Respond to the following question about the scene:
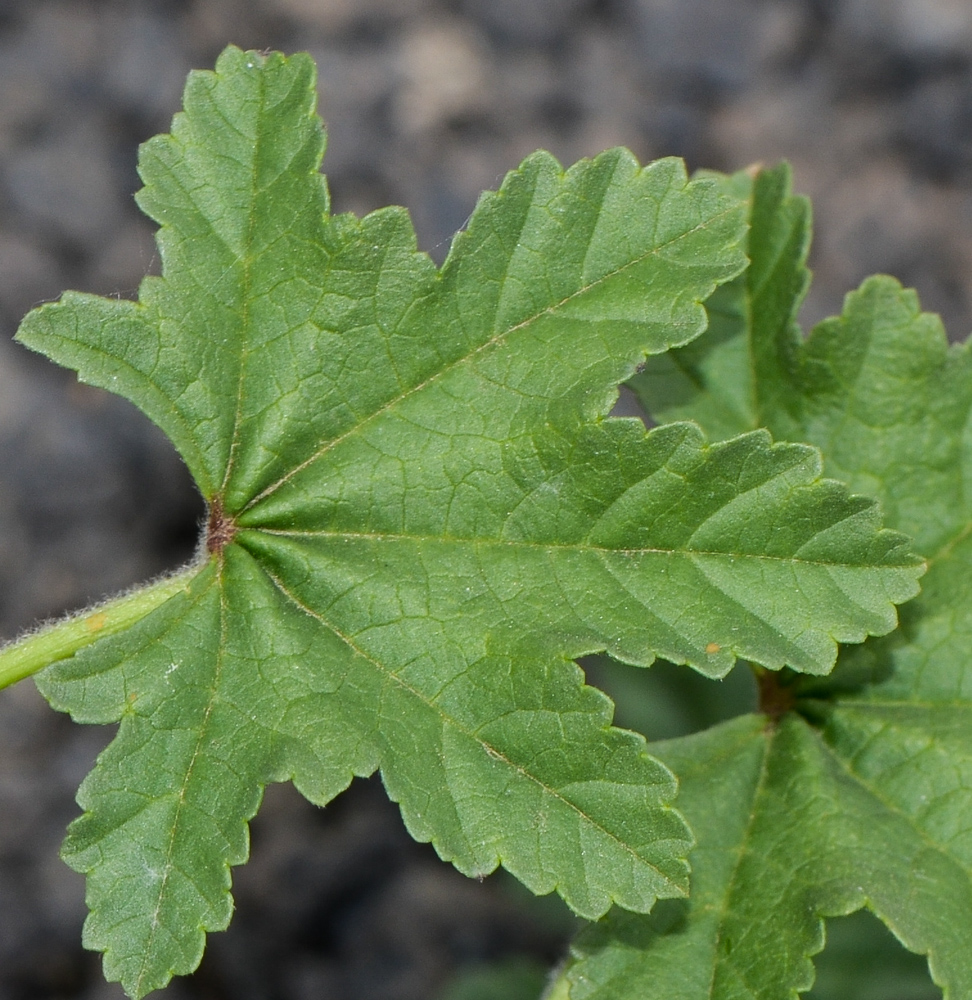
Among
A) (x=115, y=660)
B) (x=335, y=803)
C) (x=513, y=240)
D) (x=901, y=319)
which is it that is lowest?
(x=335, y=803)

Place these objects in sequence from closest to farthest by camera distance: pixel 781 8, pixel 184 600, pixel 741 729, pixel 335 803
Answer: pixel 184 600 → pixel 741 729 → pixel 335 803 → pixel 781 8

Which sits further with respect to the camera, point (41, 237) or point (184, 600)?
point (41, 237)

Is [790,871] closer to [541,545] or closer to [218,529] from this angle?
[541,545]

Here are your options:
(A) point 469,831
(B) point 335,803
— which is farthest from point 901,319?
(B) point 335,803

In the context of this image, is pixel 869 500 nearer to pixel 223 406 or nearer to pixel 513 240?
pixel 513 240

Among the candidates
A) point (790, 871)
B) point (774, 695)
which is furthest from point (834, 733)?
point (790, 871)

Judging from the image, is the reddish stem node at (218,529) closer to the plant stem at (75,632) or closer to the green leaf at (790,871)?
the plant stem at (75,632)
